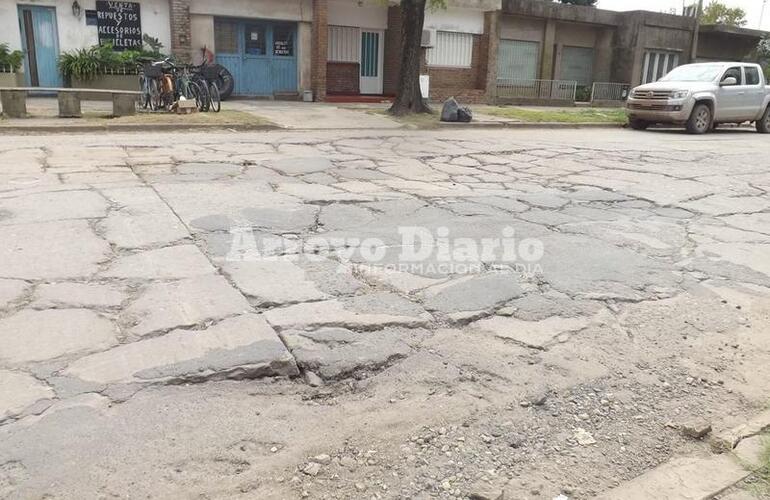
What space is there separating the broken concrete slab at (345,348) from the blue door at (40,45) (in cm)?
1679

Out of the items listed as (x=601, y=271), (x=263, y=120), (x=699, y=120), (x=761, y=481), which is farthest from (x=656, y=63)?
(x=761, y=481)

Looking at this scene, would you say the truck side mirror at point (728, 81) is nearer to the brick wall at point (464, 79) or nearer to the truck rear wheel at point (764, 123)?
the truck rear wheel at point (764, 123)

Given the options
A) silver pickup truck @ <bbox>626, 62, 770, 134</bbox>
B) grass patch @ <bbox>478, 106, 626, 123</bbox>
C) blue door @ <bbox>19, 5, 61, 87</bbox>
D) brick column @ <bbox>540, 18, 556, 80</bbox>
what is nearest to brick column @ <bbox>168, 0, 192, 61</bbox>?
blue door @ <bbox>19, 5, 61, 87</bbox>

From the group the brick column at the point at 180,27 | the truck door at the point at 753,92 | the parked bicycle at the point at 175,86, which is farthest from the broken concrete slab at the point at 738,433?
Answer: the brick column at the point at 180,27

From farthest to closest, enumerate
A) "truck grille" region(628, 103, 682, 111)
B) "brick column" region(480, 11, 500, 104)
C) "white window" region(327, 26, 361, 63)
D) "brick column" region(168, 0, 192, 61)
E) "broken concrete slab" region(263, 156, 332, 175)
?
"brick column" region(480, 11, 500, 104) → "white window" region(327, 26, 361, 63) → "brick column" region(168, 0, 192, 61) → "truck grille" region(628, 103, 682, 111) → "broken concrete slab" region(263, 156, 332, 175)

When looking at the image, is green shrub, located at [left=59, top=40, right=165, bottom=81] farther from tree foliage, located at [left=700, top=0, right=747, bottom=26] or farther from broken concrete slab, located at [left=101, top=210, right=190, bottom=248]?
tree foliage, located at [left=700, top=0, right=747, bottom=26]

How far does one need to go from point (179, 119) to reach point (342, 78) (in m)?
9.96

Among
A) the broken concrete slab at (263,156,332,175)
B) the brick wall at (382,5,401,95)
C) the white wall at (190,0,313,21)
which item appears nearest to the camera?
the broken concrete slab at (263,156,332,175)

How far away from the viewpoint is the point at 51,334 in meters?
3.50

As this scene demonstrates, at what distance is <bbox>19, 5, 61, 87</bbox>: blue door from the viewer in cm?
1683

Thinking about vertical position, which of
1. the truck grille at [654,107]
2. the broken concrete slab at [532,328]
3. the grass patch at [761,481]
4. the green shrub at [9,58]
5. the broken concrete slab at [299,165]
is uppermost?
the green shrub at [9,58]

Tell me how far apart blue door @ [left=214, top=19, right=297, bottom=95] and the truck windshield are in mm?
11300

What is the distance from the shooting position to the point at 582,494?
2576 mm

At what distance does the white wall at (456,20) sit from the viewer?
2206 cm
